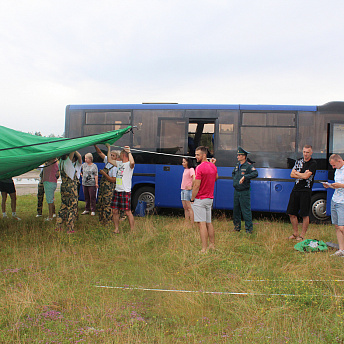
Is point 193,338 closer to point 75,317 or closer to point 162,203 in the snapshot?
point 75,317

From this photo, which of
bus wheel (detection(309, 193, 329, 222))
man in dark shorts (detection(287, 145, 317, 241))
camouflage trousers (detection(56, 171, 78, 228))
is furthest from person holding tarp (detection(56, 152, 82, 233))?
bus wheel (detection(309, 193, 329, 222))

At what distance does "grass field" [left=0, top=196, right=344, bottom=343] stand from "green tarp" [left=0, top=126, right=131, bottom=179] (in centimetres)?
143

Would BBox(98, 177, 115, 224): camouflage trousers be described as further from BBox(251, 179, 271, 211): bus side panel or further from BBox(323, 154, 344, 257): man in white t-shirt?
BBox(323, 154, 344, 257): man in white t-shirt

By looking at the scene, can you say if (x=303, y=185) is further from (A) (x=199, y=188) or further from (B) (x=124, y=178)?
(B) (x=124, y=178)

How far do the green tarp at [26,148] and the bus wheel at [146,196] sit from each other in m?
2.86

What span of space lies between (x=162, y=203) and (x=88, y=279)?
511 centimetres

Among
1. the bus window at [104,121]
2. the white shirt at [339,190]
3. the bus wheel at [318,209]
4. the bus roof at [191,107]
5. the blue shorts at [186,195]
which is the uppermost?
the bus roof at [191,107]

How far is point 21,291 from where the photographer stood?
3.90 m

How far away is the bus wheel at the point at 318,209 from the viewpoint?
8867mm

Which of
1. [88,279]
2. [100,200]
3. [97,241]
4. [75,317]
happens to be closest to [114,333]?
[75,317]

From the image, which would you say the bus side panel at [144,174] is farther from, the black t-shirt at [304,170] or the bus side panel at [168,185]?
the black t-shirt at [304,170]

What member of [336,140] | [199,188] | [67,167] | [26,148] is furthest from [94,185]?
[336,140]

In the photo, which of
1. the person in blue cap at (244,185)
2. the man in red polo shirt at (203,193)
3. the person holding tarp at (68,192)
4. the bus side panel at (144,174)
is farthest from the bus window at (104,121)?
the man in red polo shirt at (203,193)

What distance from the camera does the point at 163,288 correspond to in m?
4.17
